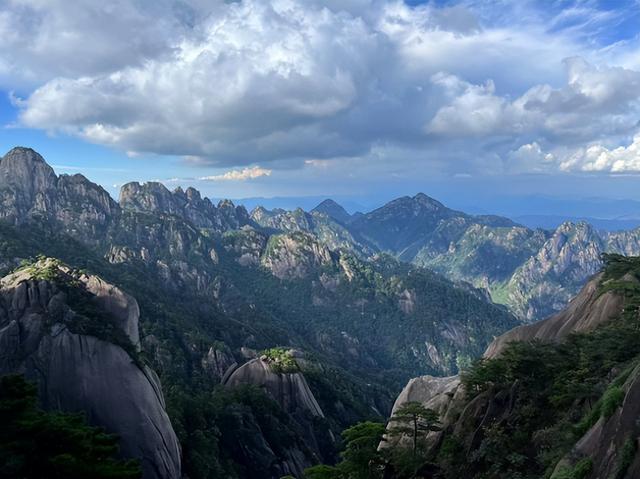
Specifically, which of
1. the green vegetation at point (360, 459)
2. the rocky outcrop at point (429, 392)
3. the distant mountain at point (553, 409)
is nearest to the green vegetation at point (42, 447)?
the green vegetation at point (360, 459)

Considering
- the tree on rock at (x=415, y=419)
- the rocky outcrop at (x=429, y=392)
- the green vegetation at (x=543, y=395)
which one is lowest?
the rocky outcrop at (x=429, y=392)

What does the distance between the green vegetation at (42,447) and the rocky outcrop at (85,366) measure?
77.6 feet

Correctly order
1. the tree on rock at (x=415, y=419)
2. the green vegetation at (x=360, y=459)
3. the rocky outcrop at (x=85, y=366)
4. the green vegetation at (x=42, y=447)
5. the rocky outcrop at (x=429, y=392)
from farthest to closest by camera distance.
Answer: the rocky outcrop at (x=85, y=366) → the rocky outcrop at (x=429, y=392) → the green vegetation at (x=360, y=459) → the tree on rock at (x=415, y=419) → the green vegetation at (x=42, y=447)

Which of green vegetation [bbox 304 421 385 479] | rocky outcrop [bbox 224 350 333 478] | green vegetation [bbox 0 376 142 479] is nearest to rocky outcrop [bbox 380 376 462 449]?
green vegetation [bbox 304 421 385 479]

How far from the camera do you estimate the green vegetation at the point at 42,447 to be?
21062 millimetres

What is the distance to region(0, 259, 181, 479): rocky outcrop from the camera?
157 ft

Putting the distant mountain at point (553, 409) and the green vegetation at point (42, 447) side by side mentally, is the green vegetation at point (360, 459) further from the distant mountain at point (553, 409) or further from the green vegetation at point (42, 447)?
the green vegetation at point (42, 447)

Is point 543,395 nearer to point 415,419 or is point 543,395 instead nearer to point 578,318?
point 415,419

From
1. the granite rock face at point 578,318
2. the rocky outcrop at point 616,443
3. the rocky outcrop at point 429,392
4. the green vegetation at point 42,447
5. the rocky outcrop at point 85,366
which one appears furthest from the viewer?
the rocky outcrop at point 85,366

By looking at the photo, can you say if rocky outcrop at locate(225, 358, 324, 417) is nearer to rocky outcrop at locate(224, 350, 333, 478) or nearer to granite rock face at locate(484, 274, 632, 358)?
rocky outcrop at locate(224, 350, 333, 478)

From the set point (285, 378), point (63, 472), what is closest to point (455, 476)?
point (63, 472)

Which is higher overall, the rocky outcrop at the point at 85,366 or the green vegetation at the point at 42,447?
the green vegetation at the point at 42,447

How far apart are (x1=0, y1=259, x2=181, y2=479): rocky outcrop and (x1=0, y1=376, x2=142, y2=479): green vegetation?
23.6 metres

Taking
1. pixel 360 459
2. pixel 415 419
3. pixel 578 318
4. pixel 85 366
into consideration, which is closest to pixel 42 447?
pixel 360 459
